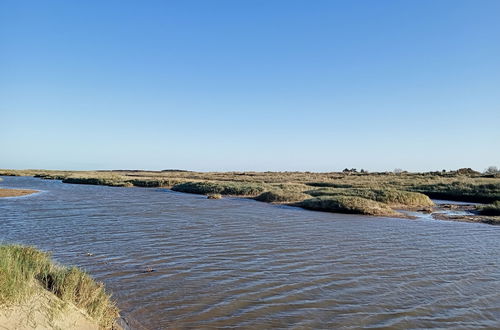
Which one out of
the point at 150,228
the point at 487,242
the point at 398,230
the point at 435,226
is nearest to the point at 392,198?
the point at 435,226

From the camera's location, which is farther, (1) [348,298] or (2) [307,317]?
(1) [348,298]

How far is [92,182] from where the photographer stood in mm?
56938

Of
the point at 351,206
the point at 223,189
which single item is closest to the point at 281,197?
the point at 351,206

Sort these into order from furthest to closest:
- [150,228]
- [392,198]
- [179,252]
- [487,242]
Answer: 1. [392,198]
2. [150,228]
3. [487,242]
4. [179,252]

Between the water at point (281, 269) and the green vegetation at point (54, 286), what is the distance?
0.74 m

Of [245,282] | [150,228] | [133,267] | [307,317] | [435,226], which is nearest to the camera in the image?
[307,317]

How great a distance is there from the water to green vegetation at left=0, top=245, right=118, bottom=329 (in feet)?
2.43

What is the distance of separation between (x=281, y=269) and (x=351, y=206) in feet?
49.1

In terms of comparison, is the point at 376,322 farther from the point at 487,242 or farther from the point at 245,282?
the point at 487,242

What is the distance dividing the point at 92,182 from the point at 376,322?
2255 inches

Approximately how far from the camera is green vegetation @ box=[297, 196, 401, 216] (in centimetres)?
2292

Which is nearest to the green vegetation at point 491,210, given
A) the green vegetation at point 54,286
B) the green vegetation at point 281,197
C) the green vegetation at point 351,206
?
the green vegetation at point 351,206

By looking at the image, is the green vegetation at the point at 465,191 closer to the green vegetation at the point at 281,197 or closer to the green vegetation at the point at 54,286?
the green vegetation at the point at 281,197

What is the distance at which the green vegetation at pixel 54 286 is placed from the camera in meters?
4.90
